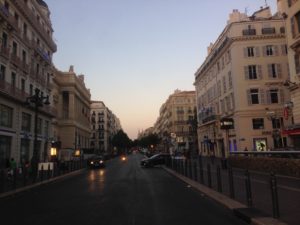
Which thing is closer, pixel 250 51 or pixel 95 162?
pixel 95 162

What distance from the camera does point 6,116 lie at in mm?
31297

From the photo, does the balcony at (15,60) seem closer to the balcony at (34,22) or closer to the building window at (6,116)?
the building window at (6,116)

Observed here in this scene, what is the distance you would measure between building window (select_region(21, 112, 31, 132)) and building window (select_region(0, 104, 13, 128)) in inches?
133

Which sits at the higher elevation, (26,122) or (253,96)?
(253,96)

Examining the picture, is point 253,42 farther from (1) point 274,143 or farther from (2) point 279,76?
(1) point 274,143

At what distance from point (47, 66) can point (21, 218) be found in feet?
129

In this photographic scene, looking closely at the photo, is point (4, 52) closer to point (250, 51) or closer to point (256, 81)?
point (250, 51)

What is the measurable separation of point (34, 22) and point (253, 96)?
28659 millimetres

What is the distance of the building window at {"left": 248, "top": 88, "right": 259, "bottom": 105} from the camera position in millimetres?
44312

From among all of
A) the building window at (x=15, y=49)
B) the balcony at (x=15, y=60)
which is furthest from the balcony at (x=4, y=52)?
the building window at (x=15, y=49)

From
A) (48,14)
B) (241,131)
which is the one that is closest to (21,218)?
(241,131)

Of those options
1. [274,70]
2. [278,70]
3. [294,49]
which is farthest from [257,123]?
[294,49]

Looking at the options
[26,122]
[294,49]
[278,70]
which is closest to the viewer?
[294,49]

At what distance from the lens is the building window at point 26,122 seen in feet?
118
